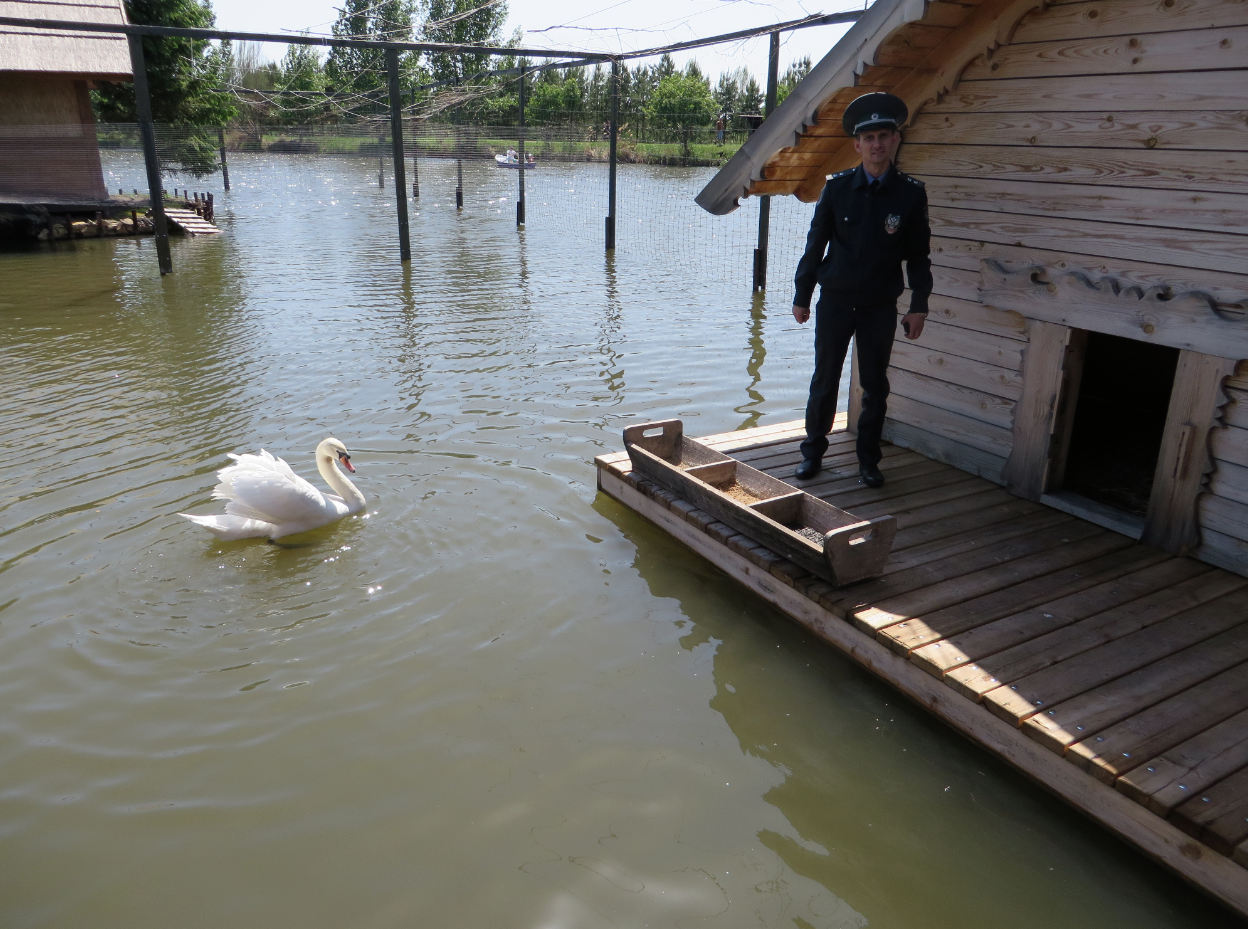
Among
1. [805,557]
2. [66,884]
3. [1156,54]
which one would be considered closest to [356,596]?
[66,884]

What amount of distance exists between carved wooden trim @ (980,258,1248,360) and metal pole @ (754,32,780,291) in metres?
6.98

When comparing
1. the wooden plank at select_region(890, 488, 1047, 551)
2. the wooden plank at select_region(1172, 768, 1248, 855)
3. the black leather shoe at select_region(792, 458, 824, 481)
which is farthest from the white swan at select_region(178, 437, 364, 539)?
the wooden plank at select_region(1172, 768, 1248, 855)

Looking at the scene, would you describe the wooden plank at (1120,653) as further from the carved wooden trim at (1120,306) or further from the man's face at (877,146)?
the man's face at (877,146)

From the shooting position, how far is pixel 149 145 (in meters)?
14.9

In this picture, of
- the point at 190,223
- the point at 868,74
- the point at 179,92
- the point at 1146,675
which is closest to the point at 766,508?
the point at 1146,675

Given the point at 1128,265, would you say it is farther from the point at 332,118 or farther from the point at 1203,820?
the point at 332,118

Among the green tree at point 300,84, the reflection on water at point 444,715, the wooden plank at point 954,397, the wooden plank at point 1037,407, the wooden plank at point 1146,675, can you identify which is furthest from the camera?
the green tree at point 300,84

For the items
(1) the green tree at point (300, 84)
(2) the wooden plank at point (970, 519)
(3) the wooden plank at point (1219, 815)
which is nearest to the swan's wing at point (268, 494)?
(2) the wooden plank at point (970, 519)

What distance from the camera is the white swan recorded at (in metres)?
5.92

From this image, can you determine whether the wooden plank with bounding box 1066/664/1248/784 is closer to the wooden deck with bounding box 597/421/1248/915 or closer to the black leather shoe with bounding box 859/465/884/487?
the wooden deck with bounding box 597/421/1248/915

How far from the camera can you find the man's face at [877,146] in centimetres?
528

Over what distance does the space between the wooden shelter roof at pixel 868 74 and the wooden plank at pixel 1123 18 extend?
12 cm

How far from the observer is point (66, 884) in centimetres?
344

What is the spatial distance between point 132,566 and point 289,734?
7.22 feet
